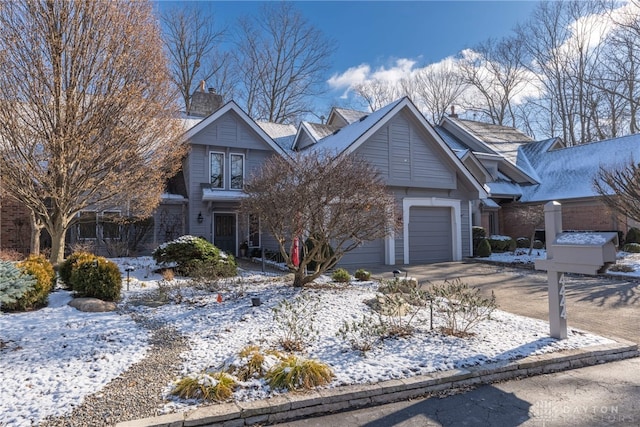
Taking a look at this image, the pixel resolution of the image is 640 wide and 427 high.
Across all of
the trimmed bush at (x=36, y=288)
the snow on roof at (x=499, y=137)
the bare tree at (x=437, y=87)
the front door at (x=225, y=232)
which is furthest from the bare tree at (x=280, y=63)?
the trimmed bush at (x=36, y=288)

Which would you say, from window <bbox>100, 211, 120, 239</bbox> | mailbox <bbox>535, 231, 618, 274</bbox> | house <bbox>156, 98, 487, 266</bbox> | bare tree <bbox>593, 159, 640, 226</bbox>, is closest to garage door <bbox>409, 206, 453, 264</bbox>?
house <bbox>156, 98, 487, 266</bbox>

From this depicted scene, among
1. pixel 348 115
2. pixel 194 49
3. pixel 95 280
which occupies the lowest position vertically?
pixel 95 280

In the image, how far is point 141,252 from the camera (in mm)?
14797

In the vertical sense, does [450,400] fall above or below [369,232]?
below

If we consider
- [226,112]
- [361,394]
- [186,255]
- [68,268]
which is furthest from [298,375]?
[226,112]

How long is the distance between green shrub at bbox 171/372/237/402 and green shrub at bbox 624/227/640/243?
1884 centimetres

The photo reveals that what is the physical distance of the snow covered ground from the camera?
12.1 ft

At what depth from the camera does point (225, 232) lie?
661 inches

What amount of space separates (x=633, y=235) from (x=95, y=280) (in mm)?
19426

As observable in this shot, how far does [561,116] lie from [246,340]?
32894 millimetres

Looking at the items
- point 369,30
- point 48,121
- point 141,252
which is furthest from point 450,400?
point 369,30

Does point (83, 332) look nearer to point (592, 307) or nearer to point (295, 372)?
point (295, 372)

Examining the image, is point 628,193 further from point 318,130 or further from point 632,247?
point 318,130

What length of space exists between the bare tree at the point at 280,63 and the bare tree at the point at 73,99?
22.6 meters
